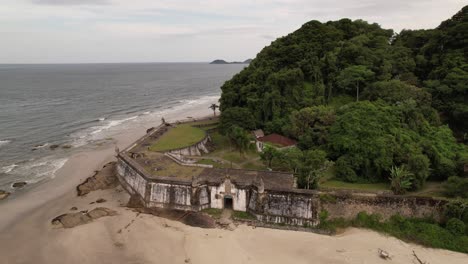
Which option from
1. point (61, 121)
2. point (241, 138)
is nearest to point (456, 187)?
point (241, 138)

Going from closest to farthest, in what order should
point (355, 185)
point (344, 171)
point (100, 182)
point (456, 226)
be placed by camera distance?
point (456, 226)
point (355, 185)
point (344, 171)
point (100, 182)

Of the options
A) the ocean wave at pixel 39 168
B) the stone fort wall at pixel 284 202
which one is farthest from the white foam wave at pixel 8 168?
the stone fort wall at pixel 284 202

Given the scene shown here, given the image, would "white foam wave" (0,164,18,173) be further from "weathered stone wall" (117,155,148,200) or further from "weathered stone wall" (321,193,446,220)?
"weathered stone wall" (321,193,446,220)

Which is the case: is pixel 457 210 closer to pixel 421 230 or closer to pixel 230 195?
pixel 421 230

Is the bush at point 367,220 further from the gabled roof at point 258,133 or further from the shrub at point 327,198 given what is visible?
the gabled roof at point 258,133

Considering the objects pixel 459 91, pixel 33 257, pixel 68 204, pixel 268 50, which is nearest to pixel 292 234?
pixel 33 257

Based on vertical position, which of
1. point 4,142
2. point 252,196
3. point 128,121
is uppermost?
point 128,121

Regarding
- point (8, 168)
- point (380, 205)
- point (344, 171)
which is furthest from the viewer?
point (8, 168)

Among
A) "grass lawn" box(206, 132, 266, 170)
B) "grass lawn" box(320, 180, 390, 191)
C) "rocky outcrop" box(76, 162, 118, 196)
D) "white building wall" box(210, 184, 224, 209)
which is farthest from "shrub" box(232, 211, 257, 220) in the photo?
"rocky outcrop" box(76, 162, 118, 196)
